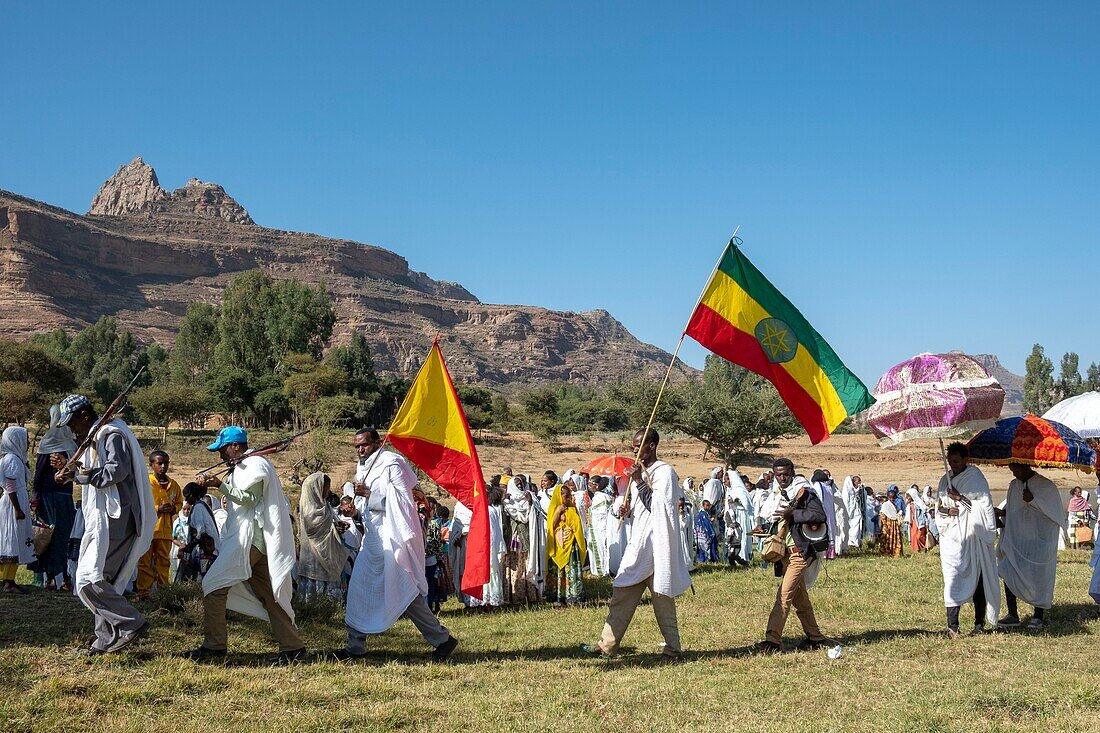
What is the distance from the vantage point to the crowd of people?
650 centimetres

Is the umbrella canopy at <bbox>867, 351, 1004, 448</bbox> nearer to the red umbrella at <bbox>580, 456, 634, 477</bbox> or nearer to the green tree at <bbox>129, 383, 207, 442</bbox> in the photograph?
the red umbrella at <bbox>580, 456, 634, 477</bbox>

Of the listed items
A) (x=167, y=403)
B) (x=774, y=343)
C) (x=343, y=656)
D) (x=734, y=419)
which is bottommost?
(x=343, y=656)

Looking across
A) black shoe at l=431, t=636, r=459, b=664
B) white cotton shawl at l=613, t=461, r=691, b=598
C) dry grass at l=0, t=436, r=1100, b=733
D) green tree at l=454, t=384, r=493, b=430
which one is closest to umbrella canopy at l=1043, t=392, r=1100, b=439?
dry grass at l=0, t=436, r=1100, b=733

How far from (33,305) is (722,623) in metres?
152

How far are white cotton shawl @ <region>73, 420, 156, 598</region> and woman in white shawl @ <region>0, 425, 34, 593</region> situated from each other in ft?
9.51

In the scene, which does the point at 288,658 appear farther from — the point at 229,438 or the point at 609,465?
the point at 609,465

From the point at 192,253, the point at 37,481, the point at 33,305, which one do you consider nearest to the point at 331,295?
the point at 192,253

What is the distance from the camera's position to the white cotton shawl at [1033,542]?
29.5 feet

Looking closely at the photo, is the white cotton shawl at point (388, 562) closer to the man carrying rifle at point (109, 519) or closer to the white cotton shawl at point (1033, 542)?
the man carrying rifle at point (109, 519)

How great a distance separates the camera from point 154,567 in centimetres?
908

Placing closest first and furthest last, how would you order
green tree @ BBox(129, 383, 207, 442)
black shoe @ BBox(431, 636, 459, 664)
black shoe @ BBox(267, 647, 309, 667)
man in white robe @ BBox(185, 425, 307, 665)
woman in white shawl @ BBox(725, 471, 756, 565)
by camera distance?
man in white robe @ BBox(185, 425, 307, 665)
black shoe @ BBox(267, 647, 309, 667)
black shoe @ BBox(431, 636, 459, 664)
woman in white shawl @ BBox(725, 471, 756, 565)
green tree @ BBox(129, 383, 207, 442)

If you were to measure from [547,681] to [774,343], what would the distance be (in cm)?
391

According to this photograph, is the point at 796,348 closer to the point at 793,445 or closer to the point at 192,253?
the point at 793,445

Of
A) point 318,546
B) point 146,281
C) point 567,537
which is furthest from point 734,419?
point 146,281
